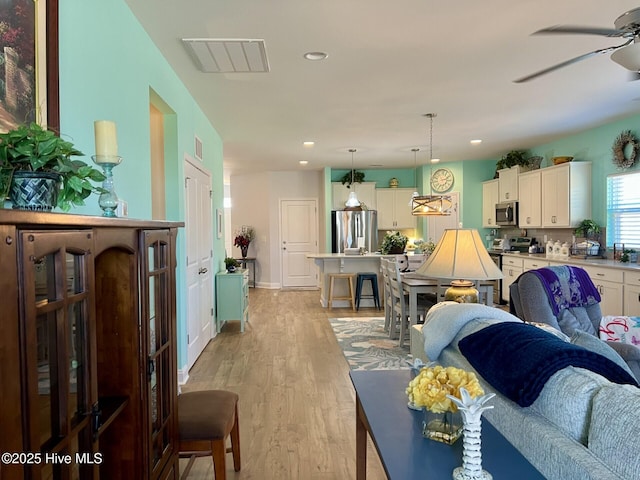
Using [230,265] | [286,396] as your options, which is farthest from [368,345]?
[230,265]

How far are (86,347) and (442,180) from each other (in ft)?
28.5

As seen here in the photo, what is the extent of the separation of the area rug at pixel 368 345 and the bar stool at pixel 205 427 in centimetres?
228

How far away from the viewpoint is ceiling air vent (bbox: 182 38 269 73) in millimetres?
3061

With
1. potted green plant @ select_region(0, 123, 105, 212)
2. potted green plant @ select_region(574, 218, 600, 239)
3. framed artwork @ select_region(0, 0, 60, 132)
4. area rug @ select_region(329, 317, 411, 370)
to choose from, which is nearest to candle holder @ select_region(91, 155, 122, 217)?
framed artwork @ select_region(0, 0, 60, 132)

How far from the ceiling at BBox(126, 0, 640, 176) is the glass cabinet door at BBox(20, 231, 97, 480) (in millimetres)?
2055

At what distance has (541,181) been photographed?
6.95 m

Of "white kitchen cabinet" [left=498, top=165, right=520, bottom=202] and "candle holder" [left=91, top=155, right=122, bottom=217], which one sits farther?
"white kitchen cabinet" [left=498, top=165, right=520, bottom=202]

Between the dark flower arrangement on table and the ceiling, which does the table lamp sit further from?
the dark flower arrangement on table

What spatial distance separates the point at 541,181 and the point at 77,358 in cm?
717

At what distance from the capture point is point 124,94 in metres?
2.59

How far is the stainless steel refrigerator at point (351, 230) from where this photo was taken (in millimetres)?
9320

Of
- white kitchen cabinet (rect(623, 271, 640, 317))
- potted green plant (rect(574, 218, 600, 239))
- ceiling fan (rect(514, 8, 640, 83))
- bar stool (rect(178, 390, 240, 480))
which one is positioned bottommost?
bar stool (rect(178, 390, 240, 480))

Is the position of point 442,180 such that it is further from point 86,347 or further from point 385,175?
point 86,347

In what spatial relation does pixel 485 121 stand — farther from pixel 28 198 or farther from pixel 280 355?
pixel 28 198
